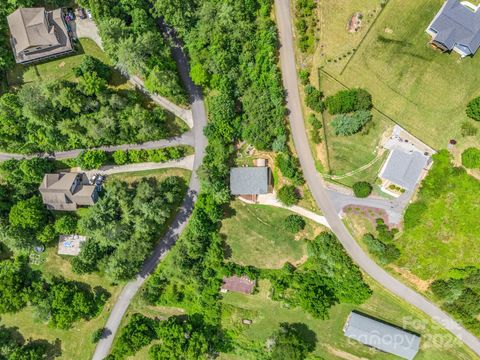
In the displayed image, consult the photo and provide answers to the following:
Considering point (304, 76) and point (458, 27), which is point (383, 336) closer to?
point (304, 76)

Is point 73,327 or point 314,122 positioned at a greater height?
point 314,122

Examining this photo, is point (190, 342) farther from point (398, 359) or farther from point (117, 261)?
point (398, 359)

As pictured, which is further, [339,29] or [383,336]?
[339,29]

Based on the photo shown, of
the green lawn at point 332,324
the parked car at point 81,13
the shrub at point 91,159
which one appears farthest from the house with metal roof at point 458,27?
the parked car at point 81,13

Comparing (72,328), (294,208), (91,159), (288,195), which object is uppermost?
(91,159)

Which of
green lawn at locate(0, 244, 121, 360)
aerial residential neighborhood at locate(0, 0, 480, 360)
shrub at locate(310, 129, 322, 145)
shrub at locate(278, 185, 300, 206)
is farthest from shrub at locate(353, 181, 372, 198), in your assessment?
green lawn at locate(0, 244, 121, 360)

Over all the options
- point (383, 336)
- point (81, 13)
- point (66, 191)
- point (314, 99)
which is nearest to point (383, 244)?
point (383, 336)

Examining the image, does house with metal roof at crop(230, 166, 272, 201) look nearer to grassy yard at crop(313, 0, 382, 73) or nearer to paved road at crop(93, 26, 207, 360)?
paved road at crop(93, 26, 207, 360)
